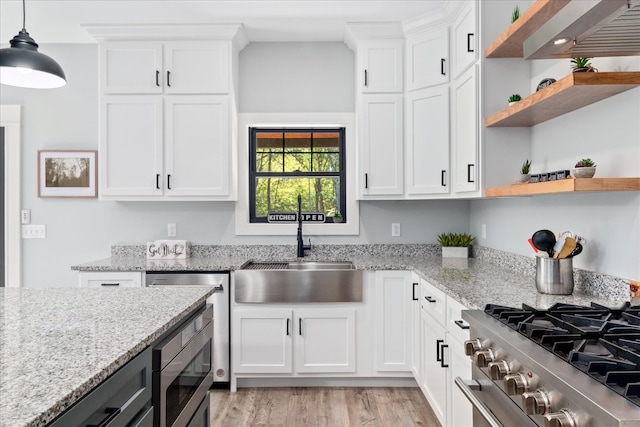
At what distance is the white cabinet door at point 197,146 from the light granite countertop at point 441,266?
578 mm

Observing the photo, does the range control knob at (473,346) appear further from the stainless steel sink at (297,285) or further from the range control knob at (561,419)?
the stainless steel sink at (297,285)

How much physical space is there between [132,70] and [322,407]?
2807mm

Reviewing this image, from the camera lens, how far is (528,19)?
1.80m

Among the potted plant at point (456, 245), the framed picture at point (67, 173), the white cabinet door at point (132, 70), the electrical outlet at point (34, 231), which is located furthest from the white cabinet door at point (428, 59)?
the electrical outlet at point (34, 231)

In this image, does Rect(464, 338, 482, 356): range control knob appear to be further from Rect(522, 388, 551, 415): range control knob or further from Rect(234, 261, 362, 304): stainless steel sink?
Rect(234, 261, 362, 304): stainless steel sink

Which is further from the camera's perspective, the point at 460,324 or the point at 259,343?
the point at 259,343

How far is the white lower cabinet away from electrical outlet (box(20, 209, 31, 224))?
2.09 metres

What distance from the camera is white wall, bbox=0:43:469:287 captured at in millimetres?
3525

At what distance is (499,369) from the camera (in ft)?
3.79

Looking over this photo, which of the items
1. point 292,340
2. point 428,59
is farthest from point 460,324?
point 428,59

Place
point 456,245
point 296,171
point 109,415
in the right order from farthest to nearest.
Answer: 1. point 296,171
2. point 456,245
3. point 109,415

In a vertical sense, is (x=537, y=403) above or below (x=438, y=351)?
above

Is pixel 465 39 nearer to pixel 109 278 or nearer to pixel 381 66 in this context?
pixel 381 66

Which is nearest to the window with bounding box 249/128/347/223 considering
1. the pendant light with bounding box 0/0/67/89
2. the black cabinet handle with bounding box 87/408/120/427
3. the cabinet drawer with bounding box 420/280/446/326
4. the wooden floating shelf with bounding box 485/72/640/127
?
the cabinet drawer with bounding box 420/280/446/326
